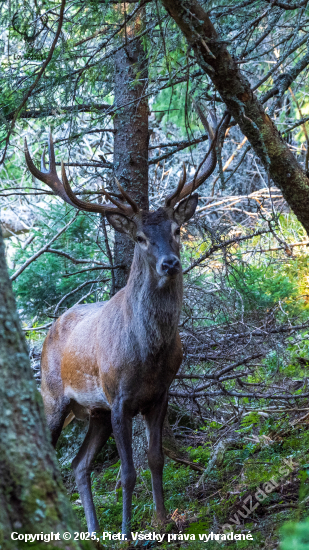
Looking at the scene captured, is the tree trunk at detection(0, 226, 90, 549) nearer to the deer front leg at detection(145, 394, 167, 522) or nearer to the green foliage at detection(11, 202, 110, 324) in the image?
the deer front leg at detection(145, 394, 167, 522)

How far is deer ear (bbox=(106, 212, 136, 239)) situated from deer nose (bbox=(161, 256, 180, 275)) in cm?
76

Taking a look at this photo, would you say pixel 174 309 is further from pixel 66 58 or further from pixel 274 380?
pixel 66 58

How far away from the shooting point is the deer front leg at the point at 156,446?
484cm

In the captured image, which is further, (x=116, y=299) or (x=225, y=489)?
(x=116, y=299)

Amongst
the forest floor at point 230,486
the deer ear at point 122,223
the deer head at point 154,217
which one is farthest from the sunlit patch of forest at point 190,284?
the deer ear at point 122,223

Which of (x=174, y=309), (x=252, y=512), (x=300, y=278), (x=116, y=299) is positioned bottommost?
(x=252, y=512)

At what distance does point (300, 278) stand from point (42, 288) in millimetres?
4321

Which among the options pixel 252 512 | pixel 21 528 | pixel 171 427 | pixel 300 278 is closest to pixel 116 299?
pixel 171 427

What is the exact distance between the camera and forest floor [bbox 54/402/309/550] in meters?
3.75

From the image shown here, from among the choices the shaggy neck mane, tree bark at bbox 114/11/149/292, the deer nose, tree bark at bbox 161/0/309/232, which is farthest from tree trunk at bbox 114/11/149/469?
tree bark at bbox 161/0/309/232

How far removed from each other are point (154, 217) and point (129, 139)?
1.74 meters

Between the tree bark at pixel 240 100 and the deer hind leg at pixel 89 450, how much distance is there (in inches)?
123

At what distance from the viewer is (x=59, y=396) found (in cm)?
598

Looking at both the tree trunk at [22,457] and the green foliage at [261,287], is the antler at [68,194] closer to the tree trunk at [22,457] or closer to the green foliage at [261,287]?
the green foliage at [261,287]
